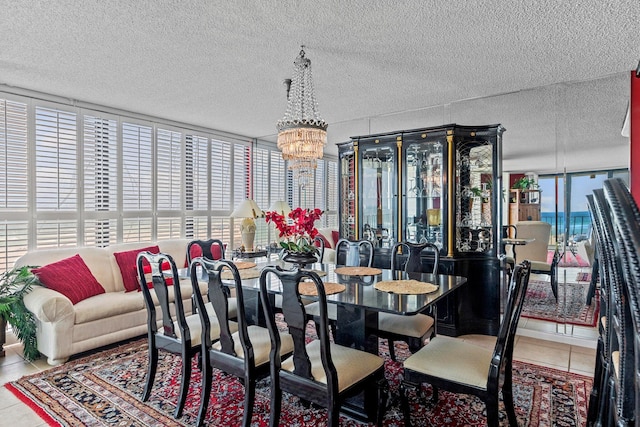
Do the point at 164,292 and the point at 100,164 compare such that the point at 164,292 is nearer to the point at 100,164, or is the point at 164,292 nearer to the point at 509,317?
the point at 509,317

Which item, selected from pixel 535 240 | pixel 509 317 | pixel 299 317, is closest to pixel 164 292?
pixel 299 317

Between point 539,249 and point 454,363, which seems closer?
point 454,363

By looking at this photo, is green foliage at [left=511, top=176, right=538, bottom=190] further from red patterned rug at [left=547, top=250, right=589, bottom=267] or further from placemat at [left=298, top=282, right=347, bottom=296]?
placemat at [left=298, top=282, right=347, bottom=296]

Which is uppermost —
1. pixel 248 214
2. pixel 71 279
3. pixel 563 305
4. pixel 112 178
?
pixel 112 178

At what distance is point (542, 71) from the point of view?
10.7 ft

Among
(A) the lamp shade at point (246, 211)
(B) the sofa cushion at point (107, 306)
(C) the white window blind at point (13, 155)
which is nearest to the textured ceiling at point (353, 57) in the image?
(C) the white window blind at point (13, 155)

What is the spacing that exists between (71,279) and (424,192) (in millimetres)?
3736

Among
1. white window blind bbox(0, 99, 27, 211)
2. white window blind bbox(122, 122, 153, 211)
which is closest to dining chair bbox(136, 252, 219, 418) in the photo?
white window blind bbox(0, 99, 27, 211)

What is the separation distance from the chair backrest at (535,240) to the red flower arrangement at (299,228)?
95.7 inches

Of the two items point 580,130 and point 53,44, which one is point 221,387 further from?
point 580,130

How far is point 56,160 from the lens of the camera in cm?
400

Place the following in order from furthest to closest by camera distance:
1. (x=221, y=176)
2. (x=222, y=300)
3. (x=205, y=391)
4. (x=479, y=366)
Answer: (x=221, y=176)
(x=205, y=391)
(x=222, y=300)
(x=479, y=366)

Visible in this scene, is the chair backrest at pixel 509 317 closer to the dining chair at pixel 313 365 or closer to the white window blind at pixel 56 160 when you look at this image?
the dining chair at pixel 313 365

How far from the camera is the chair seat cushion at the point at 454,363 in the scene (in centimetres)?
189
